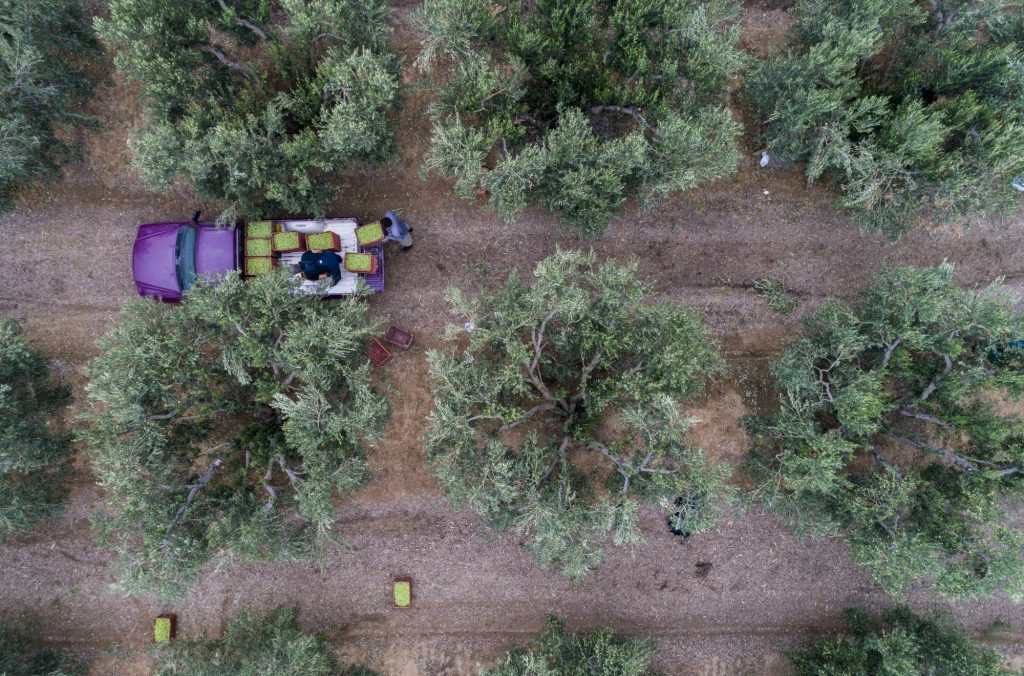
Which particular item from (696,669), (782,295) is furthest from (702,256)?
(696,669)

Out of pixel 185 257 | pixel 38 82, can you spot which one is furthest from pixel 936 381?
pixel 38 82

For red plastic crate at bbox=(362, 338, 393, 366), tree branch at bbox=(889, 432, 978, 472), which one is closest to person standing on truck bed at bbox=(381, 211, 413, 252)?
red plastic crate at bbox=(362, 338, 393, 366)

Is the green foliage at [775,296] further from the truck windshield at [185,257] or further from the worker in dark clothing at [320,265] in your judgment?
the truck windshield at [185,257]

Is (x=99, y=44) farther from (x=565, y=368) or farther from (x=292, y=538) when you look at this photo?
(x=565, y=368)

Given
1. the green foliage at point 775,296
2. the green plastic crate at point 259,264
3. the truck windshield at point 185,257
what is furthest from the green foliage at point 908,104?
the truck windshield at point 185,257

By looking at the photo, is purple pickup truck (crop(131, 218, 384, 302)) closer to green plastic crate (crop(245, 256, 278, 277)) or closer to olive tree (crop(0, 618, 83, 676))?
green plastic crate (crop(245, 256, 278, 277))
